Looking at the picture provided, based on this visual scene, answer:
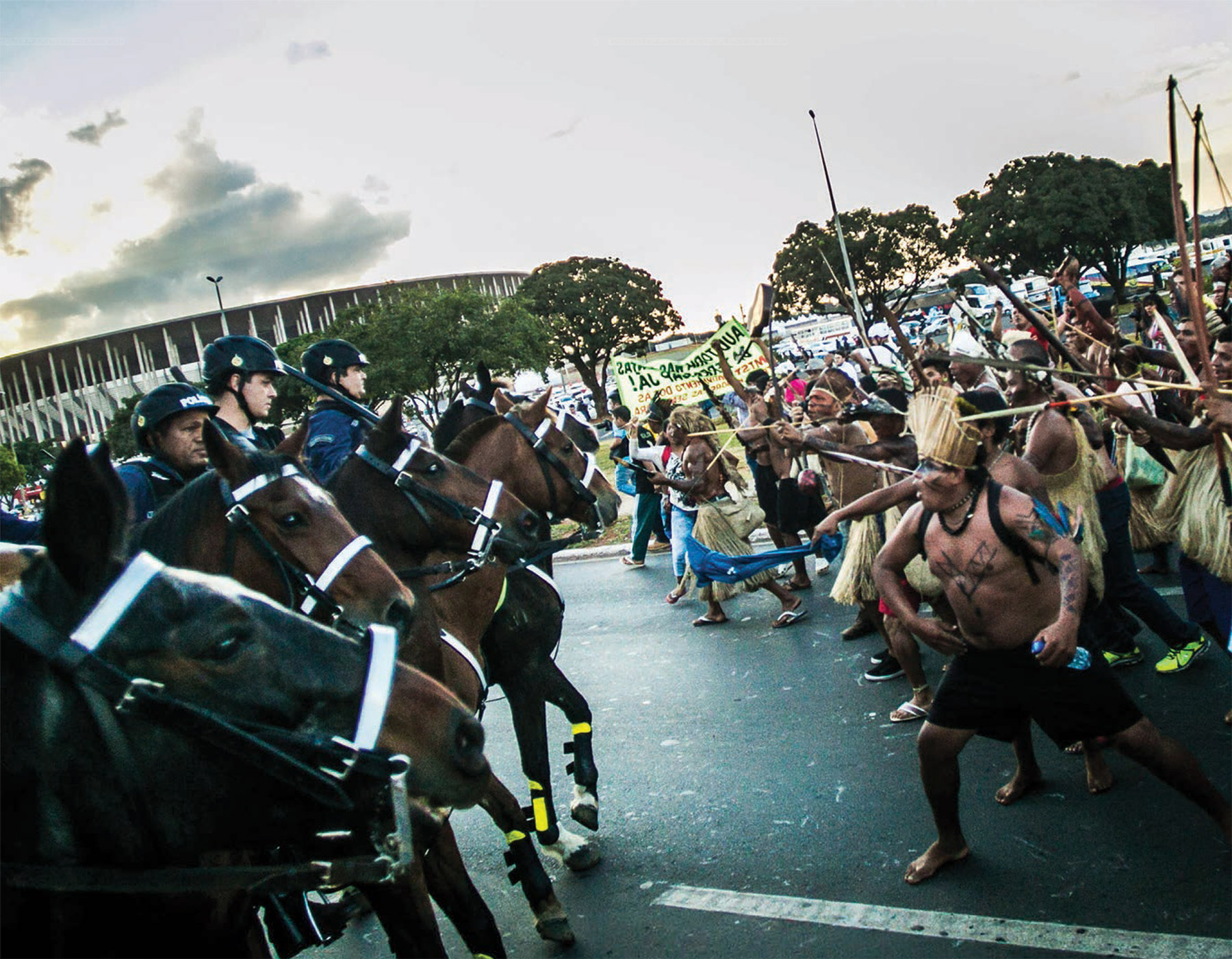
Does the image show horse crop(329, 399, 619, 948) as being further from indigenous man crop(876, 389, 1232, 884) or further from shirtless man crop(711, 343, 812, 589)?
shirtless man crop(711, 343, 812, 589)

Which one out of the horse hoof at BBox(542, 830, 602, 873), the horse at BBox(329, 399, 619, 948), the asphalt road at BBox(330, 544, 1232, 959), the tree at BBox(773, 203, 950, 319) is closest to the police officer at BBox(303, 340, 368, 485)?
the horse at BBox(329, 399, 619, 948)

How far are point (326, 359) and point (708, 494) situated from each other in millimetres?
5067

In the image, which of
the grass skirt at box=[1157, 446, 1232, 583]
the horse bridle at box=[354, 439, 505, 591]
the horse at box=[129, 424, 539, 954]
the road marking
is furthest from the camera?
the grass skirt at box=[1157, 446, 1232, 583]

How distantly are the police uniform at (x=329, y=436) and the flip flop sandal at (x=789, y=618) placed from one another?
4.73 m

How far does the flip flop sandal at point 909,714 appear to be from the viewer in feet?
20.2

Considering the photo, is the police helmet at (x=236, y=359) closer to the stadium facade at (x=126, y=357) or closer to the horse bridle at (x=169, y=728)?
the horse bridle at (x=169, y=728)

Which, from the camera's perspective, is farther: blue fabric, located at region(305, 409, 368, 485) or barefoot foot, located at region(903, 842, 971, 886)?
blue fabric, located at region(305, 409, 368, 485)

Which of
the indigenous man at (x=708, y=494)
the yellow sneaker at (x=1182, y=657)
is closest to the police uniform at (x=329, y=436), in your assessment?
the indigenous man at (x=708, y=494)

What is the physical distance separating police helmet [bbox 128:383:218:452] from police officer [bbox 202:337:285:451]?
18.4 inches

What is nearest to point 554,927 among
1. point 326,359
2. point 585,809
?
point 585,809

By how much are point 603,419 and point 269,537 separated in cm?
4529

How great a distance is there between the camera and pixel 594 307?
56125 mm

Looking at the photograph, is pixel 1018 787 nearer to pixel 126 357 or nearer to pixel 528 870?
pixel 528 870

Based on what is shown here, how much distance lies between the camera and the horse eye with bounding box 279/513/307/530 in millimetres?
3385
